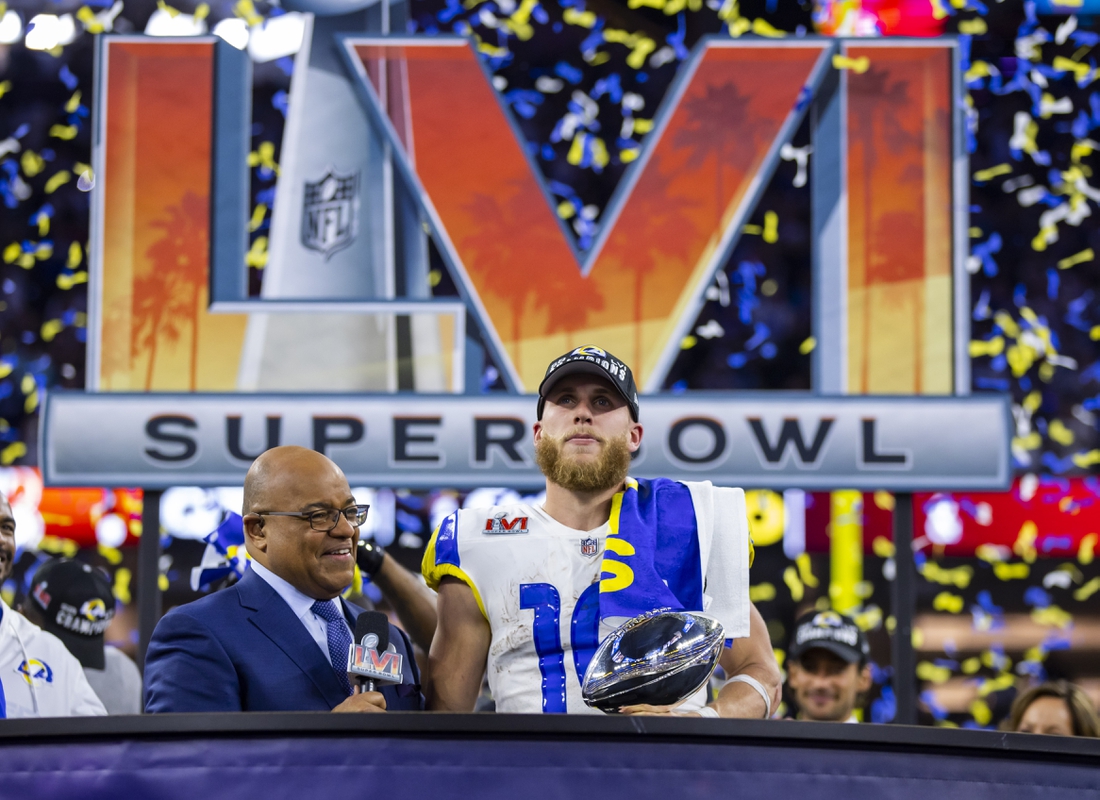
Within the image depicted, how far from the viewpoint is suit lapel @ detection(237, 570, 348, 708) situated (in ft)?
7.61

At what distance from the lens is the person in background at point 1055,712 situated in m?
3.63

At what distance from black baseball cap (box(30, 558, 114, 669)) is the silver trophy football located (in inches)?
93.3

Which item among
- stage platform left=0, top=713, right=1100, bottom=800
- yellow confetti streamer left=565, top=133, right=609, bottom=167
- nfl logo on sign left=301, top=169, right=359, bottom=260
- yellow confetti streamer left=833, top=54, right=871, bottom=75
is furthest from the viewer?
yellow confetti streamer left=565, top=133, right=609, bottom=167

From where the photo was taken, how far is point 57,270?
738cm

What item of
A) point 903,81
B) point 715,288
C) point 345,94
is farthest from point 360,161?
point 903,81

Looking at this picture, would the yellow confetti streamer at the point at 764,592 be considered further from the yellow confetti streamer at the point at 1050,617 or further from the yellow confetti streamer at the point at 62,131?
the yellow confetti streamer at the point at 62,131

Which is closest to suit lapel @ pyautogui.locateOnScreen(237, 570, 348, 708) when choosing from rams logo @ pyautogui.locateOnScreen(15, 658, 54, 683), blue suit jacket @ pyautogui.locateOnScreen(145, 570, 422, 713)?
blue suit jacket @ pyautogui.locateOnScreen(145, 570, 422, 713)

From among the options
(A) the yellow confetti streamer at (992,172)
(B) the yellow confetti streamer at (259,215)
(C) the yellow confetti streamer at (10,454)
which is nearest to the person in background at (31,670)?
(B) the yellow confetti streamer at (259,215)

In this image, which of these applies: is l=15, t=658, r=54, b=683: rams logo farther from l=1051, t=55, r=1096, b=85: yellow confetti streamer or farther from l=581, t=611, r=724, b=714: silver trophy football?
l=1051, t=55, r=1096, b=85: yellow confetti streamer

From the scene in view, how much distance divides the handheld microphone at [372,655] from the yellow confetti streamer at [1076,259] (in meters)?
5.30

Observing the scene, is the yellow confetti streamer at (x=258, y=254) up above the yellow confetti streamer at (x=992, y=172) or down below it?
below

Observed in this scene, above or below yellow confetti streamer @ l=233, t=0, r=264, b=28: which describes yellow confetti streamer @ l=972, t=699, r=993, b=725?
below

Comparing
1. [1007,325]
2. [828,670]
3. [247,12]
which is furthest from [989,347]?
[247,12]

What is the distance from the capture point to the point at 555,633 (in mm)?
2338
